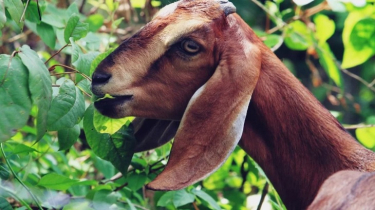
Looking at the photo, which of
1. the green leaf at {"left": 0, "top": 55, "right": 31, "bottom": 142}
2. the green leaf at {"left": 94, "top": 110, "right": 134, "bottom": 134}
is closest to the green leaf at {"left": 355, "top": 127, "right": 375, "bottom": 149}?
the green leaf at {"left": 94, "top": 110, "right": 134, "bottom": 134}

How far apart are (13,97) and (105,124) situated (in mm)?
→ 585

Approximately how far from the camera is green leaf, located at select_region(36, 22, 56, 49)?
340 centimetres

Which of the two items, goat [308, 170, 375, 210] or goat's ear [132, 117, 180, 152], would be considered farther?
goat's ear [132, 117, 180, 152]

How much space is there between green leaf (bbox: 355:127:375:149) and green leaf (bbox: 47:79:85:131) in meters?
1.49

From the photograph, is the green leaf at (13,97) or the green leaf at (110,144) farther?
the green leaf at (110,144)


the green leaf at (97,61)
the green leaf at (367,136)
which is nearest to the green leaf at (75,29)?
the green leaf at (97,61)

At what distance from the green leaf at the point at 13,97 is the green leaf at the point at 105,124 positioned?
1.69 ft

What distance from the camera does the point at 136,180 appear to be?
3.26m

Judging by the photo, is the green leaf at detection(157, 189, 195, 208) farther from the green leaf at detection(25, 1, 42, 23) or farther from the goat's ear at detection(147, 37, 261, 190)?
the green leaf at detection(25, 1, 42, 23)

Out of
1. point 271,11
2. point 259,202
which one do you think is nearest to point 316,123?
point 259,202

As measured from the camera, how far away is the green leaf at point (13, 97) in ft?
7.30

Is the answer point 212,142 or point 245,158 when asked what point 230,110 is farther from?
point 245,158

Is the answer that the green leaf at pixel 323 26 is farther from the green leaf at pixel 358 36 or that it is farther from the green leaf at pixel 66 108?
the green leaf at pixel 66 108

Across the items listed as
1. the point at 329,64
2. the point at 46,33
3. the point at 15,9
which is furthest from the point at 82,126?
the point at 329,64
